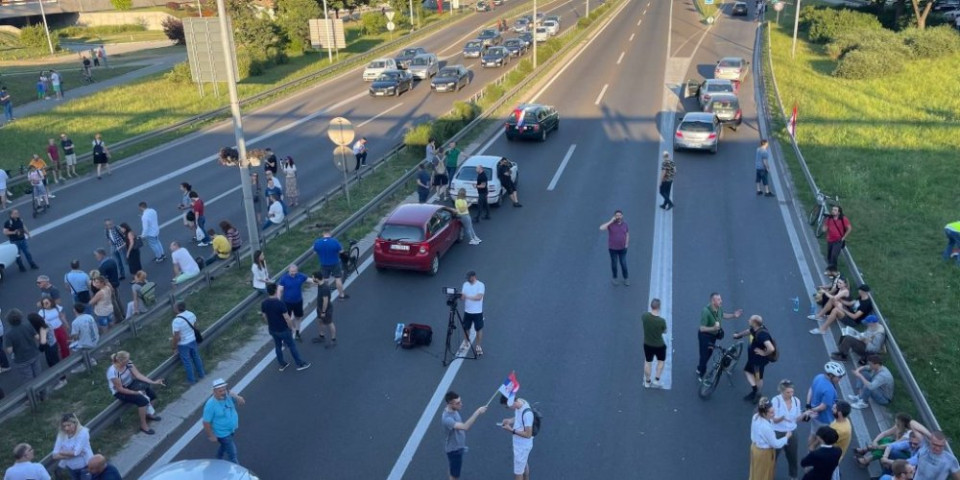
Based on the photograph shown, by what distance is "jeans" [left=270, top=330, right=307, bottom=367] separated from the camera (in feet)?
38.9

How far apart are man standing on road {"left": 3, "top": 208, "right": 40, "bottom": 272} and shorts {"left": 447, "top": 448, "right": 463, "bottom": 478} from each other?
1300 centimetres

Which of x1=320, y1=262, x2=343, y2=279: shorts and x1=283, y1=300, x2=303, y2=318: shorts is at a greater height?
x1=283, y1=300, x2=303, y2=318: shorts

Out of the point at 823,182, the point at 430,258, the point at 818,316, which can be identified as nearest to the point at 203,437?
the point at 430,258

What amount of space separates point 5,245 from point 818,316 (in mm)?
17893

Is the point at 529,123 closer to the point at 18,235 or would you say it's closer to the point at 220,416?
the point at 18,235

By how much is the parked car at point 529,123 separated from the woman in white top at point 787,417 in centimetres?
1979

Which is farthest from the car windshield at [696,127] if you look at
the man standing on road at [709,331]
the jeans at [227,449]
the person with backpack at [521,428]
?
the jeans at [227,449]

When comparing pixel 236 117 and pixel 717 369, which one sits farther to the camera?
pixel 236 117

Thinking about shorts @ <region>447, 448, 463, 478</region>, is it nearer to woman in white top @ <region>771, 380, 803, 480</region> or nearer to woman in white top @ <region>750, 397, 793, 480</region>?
woman in white top @ <region>750, 397, 793, 480</region>

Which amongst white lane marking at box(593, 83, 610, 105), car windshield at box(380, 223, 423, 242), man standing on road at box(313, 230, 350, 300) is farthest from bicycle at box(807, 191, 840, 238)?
white lane marking at box(593, 83, 610, 105)

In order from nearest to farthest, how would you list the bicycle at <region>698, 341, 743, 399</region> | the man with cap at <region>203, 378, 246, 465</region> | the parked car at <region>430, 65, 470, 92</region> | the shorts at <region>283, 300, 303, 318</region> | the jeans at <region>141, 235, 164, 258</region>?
the man with cap at <region>203, 378, 246, 465</region> < the bicycle at <region>698, 341, 743, 399</region> < the shorts at <region>283, 300, 303, 318</region> < the jeans at <region>141, 235, 164, 258</region> < the parked car at <region>430, 65, 470, 92</region>

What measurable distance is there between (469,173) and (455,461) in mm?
12909

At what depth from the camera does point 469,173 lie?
21.0 metres

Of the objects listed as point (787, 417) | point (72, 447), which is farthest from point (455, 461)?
point (72, 447)
